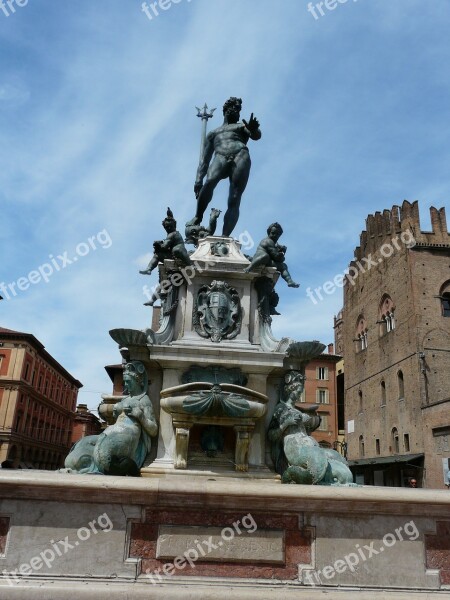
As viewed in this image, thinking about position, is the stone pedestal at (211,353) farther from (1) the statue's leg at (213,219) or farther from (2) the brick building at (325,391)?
(2) the brick building at (325,391)

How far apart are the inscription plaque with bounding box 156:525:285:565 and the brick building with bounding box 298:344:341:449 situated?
169 feet

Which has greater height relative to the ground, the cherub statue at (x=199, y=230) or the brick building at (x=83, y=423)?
the brick building at (x=83, y=423)

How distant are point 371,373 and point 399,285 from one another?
9733 millimetres

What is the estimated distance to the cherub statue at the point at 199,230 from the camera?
8.59 metres

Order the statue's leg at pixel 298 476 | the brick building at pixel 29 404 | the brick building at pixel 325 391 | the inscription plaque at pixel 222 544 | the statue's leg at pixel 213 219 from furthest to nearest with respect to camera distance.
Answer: the brick building at pixel 325 391 → the brick building at pixel 29 404 → the statue's leg at pixel 213 219 → the statue's leg at pixel 298 476 → the inscription plaque at pixel 222 544

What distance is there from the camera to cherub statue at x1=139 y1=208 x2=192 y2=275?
7199mm

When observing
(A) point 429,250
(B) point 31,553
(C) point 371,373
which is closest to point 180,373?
(B) point 31,553

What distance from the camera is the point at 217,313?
706 centimetres

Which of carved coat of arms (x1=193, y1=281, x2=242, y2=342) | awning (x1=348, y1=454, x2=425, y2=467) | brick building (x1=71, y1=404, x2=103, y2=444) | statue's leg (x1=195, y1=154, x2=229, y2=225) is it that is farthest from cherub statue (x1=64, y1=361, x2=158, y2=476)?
brick building (x1=71, y1=404, x2=103, y2=444)

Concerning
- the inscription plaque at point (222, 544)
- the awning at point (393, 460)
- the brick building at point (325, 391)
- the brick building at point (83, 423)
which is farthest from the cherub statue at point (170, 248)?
the brick building at point (83, 423)

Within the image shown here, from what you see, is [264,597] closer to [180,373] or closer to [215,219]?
[180,373]

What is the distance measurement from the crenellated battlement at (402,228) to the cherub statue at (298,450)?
132ft

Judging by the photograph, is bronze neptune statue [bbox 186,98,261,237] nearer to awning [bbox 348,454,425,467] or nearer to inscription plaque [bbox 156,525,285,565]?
inscription plaque [bbox 156,525,285,565]

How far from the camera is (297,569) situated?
439 centimetres
